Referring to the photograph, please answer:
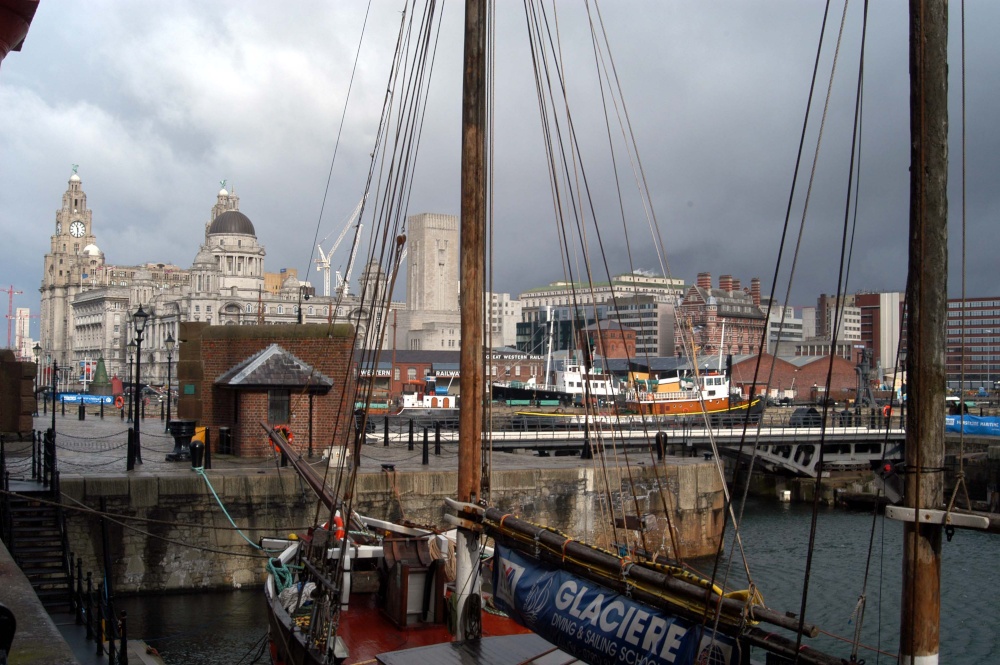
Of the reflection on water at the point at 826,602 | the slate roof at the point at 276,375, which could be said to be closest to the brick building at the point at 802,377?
the reflection on water at the point at 826,602

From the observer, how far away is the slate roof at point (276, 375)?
24672 millimetres

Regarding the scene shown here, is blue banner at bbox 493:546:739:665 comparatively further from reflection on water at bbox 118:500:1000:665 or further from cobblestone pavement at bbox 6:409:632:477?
cobblestone pavement at bbox 6:409:632:477

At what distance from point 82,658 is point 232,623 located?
6879 millimetres

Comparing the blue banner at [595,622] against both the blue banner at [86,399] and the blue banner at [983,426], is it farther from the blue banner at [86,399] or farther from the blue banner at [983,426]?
the blue banner at [86,399]

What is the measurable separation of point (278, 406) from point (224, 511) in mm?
6613

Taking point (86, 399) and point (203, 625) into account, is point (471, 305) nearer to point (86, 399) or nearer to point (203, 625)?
point (203, 625)

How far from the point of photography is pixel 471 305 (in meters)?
10.7

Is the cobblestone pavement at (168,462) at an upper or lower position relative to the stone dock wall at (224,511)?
upper

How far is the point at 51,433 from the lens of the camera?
15922 millimetres

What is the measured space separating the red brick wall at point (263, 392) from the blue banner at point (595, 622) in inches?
623

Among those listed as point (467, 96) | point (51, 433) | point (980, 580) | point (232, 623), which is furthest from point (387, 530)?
point (980, 580)

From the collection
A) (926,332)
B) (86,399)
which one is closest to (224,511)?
(926,332)

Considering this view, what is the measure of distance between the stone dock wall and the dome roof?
15332 cm

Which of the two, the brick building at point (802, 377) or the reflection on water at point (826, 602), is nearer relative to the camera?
the reflection on water at point (826, 602)
